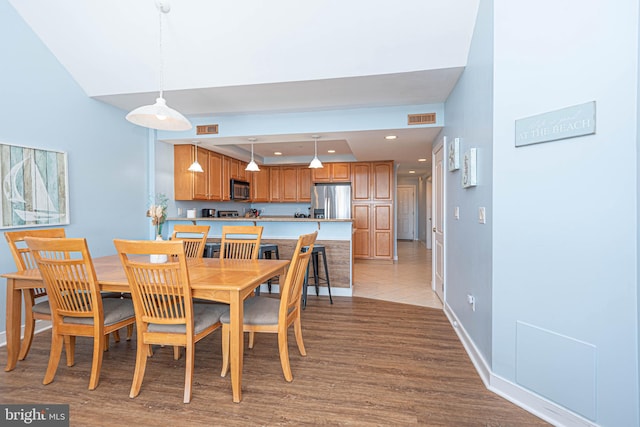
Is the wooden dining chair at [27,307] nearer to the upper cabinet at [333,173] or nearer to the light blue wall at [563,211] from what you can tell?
the light blue wall at [563,211]

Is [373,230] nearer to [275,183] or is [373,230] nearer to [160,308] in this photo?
[275,183]

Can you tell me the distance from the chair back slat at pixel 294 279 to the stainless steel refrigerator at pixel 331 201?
176 inches

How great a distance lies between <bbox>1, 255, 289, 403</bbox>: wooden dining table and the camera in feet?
6.04

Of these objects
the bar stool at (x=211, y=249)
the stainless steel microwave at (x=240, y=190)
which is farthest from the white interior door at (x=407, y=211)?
the bar stool at (x=211, y=249)

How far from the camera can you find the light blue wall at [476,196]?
209 centimetres

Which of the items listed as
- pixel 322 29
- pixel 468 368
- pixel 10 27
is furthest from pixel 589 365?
pixel 10 27

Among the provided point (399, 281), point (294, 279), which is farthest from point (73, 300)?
point (399, 281)

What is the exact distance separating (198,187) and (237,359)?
12.2 ft

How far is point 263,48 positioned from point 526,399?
127 inches

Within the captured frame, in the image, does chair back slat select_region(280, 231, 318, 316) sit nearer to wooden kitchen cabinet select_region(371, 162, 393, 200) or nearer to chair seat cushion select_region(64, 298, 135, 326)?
chair seat cushion select_region(64, 298, 135, 326)

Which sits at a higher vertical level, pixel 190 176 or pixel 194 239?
pixel 190 176

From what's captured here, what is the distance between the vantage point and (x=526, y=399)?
1853 mm

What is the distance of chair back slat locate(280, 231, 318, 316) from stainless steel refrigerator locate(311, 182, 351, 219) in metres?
4.47

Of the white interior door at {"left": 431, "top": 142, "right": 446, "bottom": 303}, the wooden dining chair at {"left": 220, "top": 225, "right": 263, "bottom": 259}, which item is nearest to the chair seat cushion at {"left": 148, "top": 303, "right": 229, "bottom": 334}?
the wooden dining chair at {"left": 220, "top": 225, "right": 263, "bottom": 259}
